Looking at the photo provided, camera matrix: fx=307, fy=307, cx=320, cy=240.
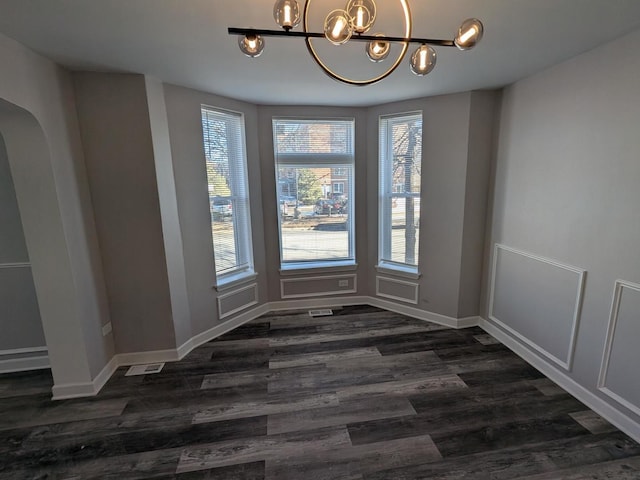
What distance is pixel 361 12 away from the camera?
1086mm

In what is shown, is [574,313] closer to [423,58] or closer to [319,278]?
[423,58]

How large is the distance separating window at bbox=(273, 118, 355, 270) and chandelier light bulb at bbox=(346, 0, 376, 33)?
2.56 meters

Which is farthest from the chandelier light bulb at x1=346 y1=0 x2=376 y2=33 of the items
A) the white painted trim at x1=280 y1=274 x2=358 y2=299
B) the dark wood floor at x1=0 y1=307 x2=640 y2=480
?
the white painted trim at x1=280 y1=274 x2=358 y2=299

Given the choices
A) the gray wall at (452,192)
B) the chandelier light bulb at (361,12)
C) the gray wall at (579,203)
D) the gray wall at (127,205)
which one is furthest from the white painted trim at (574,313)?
the gray wall at (127,205)

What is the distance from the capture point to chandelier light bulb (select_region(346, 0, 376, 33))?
1073 mm

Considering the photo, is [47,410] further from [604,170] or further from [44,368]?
[604,170]

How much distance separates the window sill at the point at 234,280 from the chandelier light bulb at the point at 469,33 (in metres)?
2.94

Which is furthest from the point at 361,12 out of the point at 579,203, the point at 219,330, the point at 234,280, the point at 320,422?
the point at 219,330

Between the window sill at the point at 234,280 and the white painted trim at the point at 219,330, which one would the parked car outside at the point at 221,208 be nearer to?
the window sill at the point at 234,280

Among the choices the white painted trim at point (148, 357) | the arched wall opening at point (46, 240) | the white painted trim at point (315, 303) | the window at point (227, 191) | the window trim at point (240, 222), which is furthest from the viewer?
the white painted trim at point (315, 303)

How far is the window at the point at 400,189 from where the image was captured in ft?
11.4

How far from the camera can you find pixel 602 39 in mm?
1939

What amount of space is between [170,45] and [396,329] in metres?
3.23

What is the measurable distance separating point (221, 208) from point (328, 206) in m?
1.29
